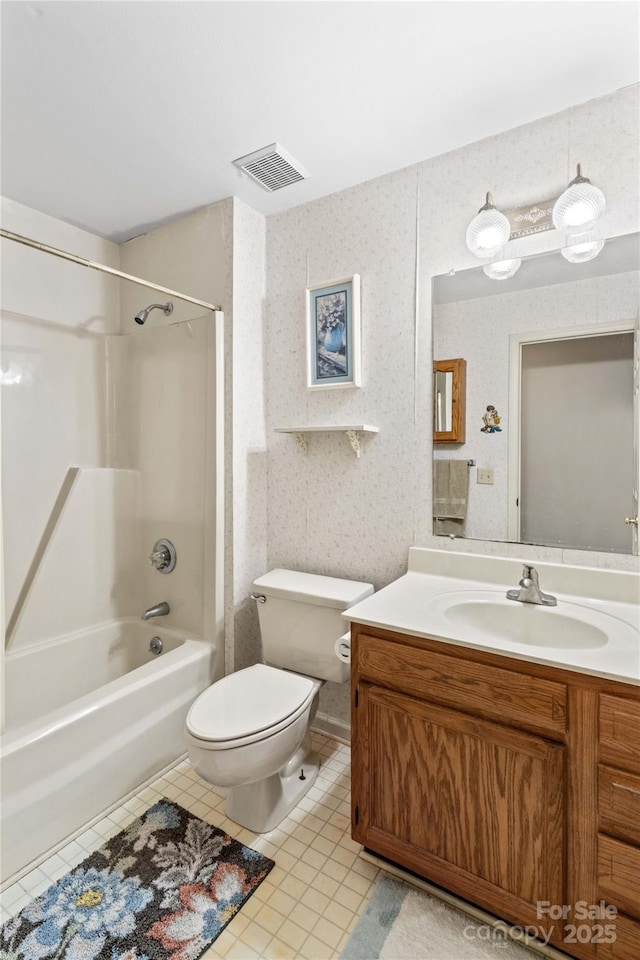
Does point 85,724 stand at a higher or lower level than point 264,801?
higher

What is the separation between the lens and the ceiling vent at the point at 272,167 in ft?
5.45

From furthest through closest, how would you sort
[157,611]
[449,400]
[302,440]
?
[157,611]
[302,440]
[449,400]

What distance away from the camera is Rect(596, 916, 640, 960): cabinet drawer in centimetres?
98

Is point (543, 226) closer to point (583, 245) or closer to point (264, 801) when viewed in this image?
point (583, 245)

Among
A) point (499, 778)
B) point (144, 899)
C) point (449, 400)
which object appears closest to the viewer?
point (499, 778)

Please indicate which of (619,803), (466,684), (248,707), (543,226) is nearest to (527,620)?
(466,684)

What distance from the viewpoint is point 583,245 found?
56.5 inches

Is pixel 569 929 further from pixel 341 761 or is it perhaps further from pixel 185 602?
pixel 185 602

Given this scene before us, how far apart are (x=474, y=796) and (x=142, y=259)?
258 centimetres

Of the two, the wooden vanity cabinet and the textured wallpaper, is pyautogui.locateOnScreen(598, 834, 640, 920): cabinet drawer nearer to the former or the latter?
the wooden vanity cabinet

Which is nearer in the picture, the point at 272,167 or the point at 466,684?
the point at 466,684

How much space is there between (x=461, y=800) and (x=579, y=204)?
1.73 meters

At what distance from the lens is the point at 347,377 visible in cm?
189

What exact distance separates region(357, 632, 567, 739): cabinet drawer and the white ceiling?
160 cm
